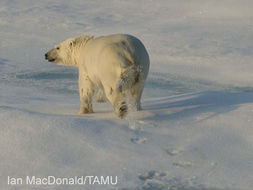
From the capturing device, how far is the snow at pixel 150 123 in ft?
11.1

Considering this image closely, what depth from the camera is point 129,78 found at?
4.31 meters

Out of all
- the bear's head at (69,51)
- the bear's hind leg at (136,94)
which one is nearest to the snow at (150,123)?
the bear's hind leg at (136,94)

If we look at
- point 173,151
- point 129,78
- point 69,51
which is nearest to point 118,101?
point 129,78

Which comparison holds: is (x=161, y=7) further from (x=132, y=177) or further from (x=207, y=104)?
(x=132, y=177)

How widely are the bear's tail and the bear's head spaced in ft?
4.26

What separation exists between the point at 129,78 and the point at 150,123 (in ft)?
1.61

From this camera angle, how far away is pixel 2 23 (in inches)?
519

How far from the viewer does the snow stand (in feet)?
11.1

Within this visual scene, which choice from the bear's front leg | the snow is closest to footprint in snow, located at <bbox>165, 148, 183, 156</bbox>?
the snow

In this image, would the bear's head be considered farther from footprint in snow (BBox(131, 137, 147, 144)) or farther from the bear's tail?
footprint in snow (BBox(131, 137, 147, 144))

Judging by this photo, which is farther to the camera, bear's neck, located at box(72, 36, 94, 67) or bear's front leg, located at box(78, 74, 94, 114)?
bear's neck, located at box(72, 36, 94, 67)

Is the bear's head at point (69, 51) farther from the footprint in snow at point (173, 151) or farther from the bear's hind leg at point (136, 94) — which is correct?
the footprint in snow at point (173, 151)

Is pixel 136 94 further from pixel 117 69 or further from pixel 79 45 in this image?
pixel 79 45

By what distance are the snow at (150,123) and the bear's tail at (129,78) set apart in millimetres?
337
